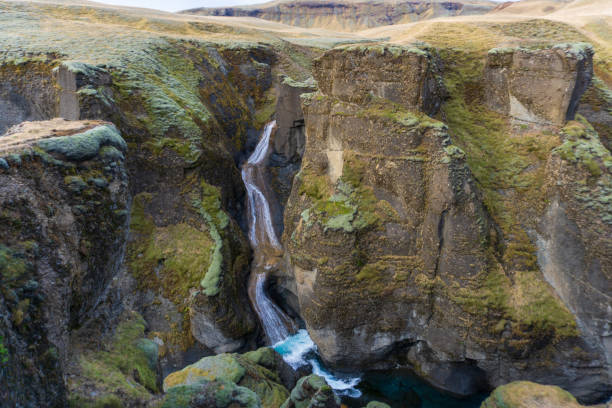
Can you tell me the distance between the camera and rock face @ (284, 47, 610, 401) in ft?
43.4

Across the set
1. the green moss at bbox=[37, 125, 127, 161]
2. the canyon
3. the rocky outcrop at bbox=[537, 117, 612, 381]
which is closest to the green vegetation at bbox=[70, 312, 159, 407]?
the canyon

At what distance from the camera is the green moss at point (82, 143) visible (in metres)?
5.11

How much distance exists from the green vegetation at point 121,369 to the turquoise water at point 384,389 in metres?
10.7

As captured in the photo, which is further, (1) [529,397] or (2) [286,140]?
(2) [286,140]

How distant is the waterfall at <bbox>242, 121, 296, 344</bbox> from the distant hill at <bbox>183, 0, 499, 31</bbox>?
302ft

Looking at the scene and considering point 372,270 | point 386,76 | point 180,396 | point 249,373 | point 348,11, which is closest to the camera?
point 180,396

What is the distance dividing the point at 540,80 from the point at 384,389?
1335 centimetres

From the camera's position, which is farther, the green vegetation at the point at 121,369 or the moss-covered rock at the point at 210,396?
the moss-covered rock at the point at 210,396

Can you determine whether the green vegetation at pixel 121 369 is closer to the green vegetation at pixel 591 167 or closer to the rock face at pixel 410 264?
the rock face at pixel 410 264

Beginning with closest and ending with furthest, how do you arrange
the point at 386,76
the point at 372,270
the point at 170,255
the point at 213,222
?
the point at 386,76 → the point at 372,270 → the point at 170,255 → the point at 213,222

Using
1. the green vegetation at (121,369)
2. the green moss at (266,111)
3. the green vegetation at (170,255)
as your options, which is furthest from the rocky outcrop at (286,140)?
the green vegetation at (121,369)

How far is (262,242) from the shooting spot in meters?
21.2

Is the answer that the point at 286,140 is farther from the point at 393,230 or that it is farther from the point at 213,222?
the point at 393,230

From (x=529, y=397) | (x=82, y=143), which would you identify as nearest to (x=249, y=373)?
(x=529, y=397)
